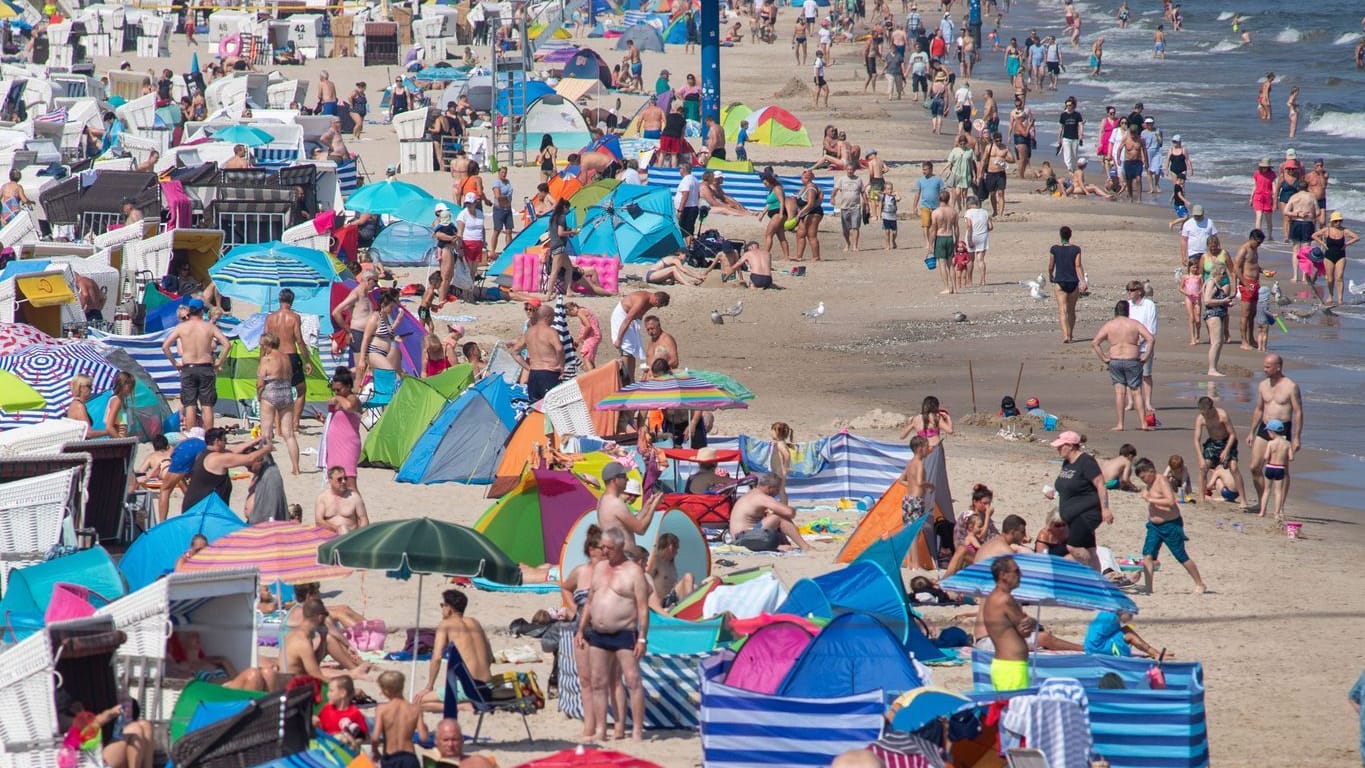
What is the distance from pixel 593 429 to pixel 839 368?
4.52m

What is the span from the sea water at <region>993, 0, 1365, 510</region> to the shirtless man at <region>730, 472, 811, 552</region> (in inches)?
167

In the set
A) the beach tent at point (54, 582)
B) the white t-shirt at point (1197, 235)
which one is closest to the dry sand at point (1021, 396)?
the white t-shirt at point (1197, 235)

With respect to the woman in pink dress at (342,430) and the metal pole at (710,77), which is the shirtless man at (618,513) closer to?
the woman in pink dress at (342,430)

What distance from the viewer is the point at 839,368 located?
1762cm

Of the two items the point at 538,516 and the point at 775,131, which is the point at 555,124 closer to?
the point at 775,131

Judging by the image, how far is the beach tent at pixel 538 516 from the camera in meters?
11.3

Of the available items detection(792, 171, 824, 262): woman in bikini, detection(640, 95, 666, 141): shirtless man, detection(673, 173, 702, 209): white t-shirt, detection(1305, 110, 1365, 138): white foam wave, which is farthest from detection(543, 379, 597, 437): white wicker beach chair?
detection(1305, 110, 1365, 138): white foam wave

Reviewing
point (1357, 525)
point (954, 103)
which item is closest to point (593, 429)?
point (1357, 525)

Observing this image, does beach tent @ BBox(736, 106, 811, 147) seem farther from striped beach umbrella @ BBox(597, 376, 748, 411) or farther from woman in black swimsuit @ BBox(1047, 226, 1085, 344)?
striped beach umbrella @ BBox(597, 376, 748, 411)

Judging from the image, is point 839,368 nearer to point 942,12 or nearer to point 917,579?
point 917,579

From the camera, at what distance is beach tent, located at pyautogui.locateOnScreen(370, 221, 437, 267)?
21219mm

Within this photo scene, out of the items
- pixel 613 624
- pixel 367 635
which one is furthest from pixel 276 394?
pixel 613 624

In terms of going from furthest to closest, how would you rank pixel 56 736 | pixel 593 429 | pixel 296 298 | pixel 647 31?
→ pixel 647 31, pixel 296 298, pixel 593 429, pixel 56 736

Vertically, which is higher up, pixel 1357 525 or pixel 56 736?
pixel 56 736
